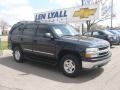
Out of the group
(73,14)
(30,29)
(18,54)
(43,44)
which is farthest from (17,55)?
(73,14)

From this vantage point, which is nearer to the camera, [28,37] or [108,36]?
[28,37]

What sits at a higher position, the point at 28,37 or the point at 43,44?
the point at 28,37

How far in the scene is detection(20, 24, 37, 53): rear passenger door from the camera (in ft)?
31.8

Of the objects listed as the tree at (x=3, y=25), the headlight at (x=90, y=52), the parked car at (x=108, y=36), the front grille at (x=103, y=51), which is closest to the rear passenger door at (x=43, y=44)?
the headlight at (x=90, y=52)

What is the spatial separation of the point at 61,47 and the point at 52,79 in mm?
1251

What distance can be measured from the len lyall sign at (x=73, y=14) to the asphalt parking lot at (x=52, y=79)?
17046mm

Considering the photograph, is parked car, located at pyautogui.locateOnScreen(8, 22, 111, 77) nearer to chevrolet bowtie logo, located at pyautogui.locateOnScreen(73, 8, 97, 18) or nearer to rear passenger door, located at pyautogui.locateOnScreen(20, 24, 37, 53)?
rear passenger door, located at pyautogui.locateOnScreen(20, 24, 37, 53)

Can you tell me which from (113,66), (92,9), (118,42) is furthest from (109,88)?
(92,9)

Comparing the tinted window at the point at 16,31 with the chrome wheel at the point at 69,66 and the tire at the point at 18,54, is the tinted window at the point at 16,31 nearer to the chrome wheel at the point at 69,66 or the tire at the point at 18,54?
the tire at the point at 18,54

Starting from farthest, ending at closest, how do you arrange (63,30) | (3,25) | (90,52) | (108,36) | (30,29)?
(3,25) < (108,36) < (30,29) < (63,30) < (90,52)

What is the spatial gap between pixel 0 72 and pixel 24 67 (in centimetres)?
117

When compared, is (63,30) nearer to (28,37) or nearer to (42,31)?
(42,31)

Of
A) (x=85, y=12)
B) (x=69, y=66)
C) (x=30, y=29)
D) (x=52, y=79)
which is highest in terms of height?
(x=85, y=12)

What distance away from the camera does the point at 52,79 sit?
7.73 metres
